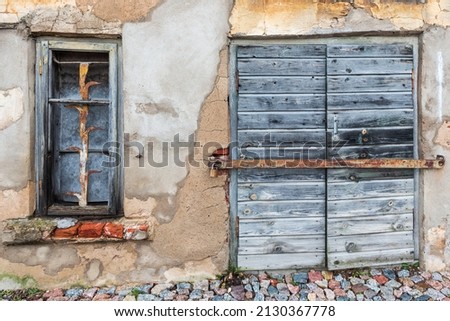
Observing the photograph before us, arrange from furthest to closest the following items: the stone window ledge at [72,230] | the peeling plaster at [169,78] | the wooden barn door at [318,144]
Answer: the wooden barn door at [318,144]
the peeling plaster at [169,78]
the stone window ledge at [72,230]

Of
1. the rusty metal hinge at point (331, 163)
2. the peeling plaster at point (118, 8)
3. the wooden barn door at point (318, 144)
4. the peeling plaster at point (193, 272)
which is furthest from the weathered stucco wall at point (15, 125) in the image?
the wooden barn door at point (318, 144)

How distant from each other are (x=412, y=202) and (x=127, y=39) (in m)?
2.72

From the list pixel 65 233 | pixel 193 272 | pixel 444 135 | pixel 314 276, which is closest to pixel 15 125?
pixel 65 233

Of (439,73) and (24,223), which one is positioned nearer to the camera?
(24,223)

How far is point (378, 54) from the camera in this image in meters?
2.66

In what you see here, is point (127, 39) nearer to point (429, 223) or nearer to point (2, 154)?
point (2, 154)

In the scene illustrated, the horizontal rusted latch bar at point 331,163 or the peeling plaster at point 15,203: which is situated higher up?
the horizontal rusted latch bar at point 331,163

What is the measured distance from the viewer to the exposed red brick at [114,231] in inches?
98.4

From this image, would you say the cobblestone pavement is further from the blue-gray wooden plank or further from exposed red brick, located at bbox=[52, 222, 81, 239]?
the blue-gray wooden plank

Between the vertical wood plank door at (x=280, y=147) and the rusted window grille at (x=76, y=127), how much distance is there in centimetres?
109

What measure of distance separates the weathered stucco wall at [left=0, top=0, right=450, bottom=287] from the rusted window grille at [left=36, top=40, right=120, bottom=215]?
10 cm

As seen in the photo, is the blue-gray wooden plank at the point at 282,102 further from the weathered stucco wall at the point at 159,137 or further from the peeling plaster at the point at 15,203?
the peeling plaster at the point at 15,203

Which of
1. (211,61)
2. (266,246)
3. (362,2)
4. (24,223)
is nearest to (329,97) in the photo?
(362,2)

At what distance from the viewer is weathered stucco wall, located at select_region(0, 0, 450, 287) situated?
2.48 meters
